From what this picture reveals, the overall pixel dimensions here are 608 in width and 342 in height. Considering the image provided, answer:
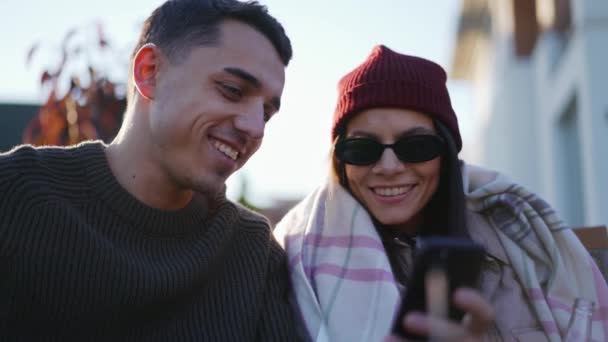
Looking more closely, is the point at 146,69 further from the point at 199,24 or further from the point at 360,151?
Result: the point at 360,151

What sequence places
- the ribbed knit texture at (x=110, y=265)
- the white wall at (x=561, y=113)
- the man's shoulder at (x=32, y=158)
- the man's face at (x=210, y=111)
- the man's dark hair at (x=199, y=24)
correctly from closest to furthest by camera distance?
the ribbed knit texture at (x=110, y=265) < the man's shoulder at (x=32, y=158) < the man's face at (x=210, y=111) < the man's dark hair at (x=199, y=24) < the white wall at (x=561, y=113)

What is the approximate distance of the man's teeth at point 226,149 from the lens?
263 centimetres

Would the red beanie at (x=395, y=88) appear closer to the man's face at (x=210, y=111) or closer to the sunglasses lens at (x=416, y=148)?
the sunglasses lens at (x=416, y=148)

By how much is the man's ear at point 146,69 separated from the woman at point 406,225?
0.75 meters

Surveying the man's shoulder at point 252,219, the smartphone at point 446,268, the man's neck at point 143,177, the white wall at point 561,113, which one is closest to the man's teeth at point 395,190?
the man's shoulder at point 252,219

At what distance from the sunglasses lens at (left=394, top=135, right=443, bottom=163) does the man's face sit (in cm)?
53

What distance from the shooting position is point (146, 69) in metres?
2.78

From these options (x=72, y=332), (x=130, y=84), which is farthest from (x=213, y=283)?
(x=130, y=84)

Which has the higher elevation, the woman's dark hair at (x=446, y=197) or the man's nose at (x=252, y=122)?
the man's nose at (x=252, y=122)

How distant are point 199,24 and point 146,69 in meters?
0.26

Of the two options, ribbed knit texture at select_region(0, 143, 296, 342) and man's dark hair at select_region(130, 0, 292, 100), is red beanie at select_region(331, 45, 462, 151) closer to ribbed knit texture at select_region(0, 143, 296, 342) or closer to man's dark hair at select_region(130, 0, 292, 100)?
man's dark hair at select_region(130, 0, 292, 100)

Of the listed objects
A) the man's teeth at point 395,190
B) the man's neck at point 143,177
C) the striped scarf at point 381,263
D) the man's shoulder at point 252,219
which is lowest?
the striped scarf at point 381,263

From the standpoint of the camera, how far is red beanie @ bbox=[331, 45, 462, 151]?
115 inches

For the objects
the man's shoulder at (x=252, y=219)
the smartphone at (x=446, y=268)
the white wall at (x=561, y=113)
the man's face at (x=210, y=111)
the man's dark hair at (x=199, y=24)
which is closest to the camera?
the smartphone at (x=446, y=268)
